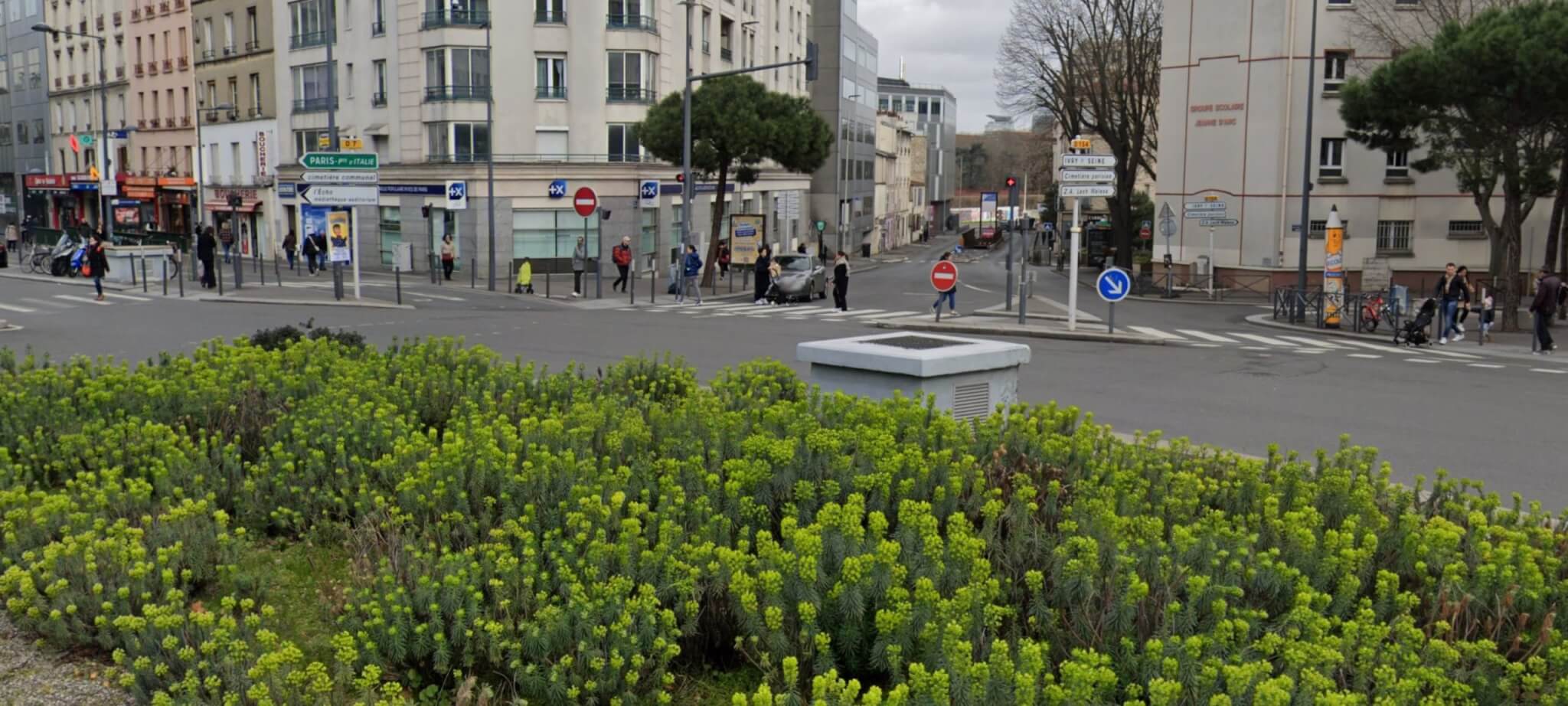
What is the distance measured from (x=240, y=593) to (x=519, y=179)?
41.8m

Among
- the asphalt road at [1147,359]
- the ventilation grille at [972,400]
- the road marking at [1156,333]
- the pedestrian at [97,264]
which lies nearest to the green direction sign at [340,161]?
the asphalt road at [1147,359]

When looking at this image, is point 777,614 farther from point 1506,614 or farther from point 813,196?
point 813,196

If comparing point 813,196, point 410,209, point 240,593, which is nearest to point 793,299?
point 410,209

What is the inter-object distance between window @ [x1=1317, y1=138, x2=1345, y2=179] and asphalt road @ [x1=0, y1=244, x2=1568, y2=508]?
955 cm

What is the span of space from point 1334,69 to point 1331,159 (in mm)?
2956

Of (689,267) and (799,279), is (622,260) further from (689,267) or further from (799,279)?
(799,279)

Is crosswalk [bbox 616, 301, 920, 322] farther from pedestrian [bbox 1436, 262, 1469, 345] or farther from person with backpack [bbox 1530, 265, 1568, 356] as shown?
person with backpack [bbox 1530, 265, 1568, 356]

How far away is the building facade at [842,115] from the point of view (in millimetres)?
76750

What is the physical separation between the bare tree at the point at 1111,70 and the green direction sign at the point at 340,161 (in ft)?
100.0

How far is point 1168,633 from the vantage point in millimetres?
5102

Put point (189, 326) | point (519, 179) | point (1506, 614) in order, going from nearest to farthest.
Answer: point (1506, 614) < point (189, 326) < point (519, 179)

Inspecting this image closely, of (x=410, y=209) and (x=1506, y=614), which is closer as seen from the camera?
(x=1506, y=614)

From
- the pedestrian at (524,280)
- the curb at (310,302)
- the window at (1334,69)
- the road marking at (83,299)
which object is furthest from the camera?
the window at (1334,69)

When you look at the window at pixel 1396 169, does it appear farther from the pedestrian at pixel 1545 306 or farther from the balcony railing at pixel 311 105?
the balcony railing at pixel 311 105
